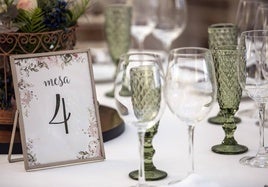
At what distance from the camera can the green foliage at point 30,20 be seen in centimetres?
146

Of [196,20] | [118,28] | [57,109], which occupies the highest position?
[118,28]

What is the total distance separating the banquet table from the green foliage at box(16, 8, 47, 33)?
289 mm

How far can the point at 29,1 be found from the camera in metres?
1.46

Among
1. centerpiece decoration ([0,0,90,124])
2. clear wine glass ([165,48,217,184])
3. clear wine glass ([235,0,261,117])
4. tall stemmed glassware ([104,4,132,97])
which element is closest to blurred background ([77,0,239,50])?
tall stemmed glassware ([104,4,132,97])

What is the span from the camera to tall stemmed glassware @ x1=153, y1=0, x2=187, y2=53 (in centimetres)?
227

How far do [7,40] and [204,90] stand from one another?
50cm

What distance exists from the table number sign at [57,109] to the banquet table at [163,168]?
0.03 metres

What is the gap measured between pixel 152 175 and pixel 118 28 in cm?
84

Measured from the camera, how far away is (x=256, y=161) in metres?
1.40

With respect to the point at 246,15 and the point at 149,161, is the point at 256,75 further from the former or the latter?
the point at 246,15

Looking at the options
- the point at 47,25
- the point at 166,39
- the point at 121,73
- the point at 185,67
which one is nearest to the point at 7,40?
the point at 47,25

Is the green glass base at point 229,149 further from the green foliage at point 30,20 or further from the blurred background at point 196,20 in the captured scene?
the blurred background at point 196,20

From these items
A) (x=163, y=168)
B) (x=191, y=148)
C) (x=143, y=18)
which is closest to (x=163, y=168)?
(x=163, y=168)

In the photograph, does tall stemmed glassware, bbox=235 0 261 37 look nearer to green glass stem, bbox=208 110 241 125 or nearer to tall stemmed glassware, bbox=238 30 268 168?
green glass stem, bbox=208 110 241 125
